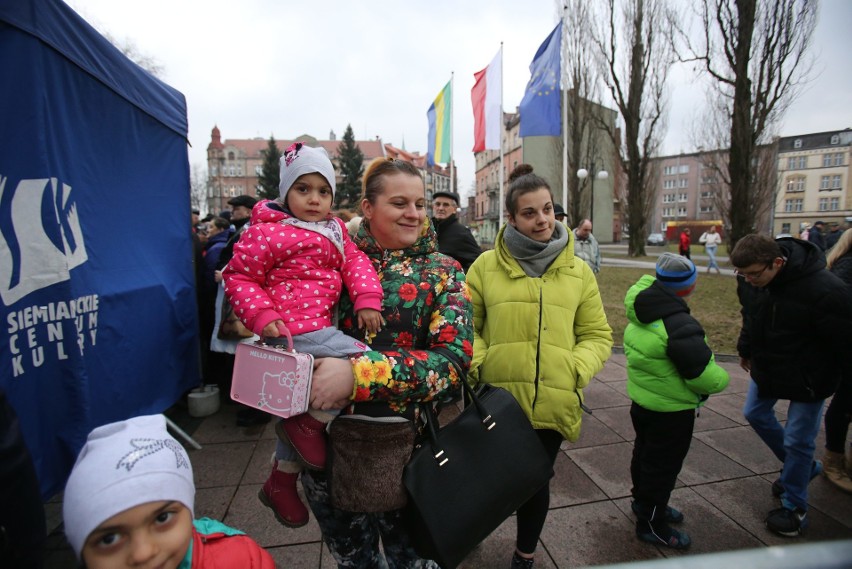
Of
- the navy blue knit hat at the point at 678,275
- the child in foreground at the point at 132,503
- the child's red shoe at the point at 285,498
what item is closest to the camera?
the child in foreground at the point at 132,503

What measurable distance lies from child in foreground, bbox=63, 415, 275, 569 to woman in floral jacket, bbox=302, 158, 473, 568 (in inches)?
16.8

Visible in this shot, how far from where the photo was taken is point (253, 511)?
9.57 feet

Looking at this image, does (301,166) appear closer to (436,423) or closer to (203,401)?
(436,423)

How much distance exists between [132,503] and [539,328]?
1.74 metres

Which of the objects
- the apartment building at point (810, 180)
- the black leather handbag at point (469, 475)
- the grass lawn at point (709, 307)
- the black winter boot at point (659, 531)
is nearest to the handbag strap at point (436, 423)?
the black leather handbag at point (469, 475)

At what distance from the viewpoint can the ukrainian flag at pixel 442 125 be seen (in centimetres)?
1419

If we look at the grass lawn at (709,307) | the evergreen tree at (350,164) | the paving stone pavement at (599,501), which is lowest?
the grass lawn at (709,307)

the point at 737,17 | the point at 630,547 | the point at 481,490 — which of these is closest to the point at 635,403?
the point at 630,547

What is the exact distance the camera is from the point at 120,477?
3.50 ft

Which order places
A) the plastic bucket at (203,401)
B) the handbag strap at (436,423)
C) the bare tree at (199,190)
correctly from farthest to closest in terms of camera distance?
1. the bare tree at (199,190)
2. the plastic bucket at (203,401)
3. the handbag strap at (436,423)

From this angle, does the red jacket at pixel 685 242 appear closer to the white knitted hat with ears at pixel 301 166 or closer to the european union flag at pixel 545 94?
the european union flag at pixel 545 94

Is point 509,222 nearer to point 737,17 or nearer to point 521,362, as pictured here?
point 521,362

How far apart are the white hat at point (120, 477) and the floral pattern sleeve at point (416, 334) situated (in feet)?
1.72

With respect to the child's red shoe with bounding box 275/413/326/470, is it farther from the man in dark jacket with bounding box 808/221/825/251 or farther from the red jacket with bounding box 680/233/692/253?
the red jacket with bounding box 680/233/692/253
